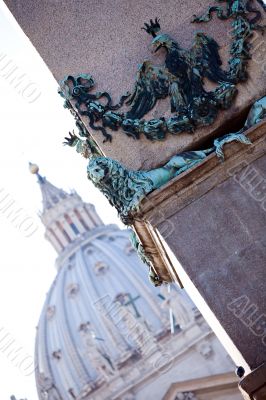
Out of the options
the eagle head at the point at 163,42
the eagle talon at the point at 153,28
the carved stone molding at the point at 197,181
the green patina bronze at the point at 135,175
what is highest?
the eagle talon at the point at 153,28

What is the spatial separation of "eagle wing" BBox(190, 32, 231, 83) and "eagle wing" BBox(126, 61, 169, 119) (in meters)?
0.22

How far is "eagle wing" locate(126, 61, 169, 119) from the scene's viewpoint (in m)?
4.57

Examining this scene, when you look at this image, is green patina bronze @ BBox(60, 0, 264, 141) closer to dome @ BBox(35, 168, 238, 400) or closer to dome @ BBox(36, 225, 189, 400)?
dome @ BBox(35, 168, 238, 400)

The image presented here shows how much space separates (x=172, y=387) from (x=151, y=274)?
3251 centimetres

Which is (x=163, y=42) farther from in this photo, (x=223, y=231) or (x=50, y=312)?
(x=50, y=312)

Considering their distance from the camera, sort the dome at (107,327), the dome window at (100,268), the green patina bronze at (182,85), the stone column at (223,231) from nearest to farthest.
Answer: the stone column at (223,231) < the green patina bronze at (182,85) < the dome at (107,327) < the dome window at (100,268)

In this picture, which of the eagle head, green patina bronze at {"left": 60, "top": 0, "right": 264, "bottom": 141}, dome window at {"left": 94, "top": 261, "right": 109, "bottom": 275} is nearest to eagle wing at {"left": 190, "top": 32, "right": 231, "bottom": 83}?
green patina bronze at {"left": 60, "top": 0, "right": 264, "bottom": 141}

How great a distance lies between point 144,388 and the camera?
39719mm

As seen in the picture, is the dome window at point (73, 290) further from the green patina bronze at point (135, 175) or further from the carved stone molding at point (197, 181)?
the carved stone molding at point (197, 181)

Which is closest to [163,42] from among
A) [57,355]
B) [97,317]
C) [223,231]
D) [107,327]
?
[223,231]

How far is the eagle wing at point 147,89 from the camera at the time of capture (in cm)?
457

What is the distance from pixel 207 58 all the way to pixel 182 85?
229 mm

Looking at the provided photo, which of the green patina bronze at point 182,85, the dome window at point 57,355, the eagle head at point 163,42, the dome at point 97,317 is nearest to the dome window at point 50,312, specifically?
the dome at point 97,317

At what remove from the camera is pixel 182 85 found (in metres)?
4.53
